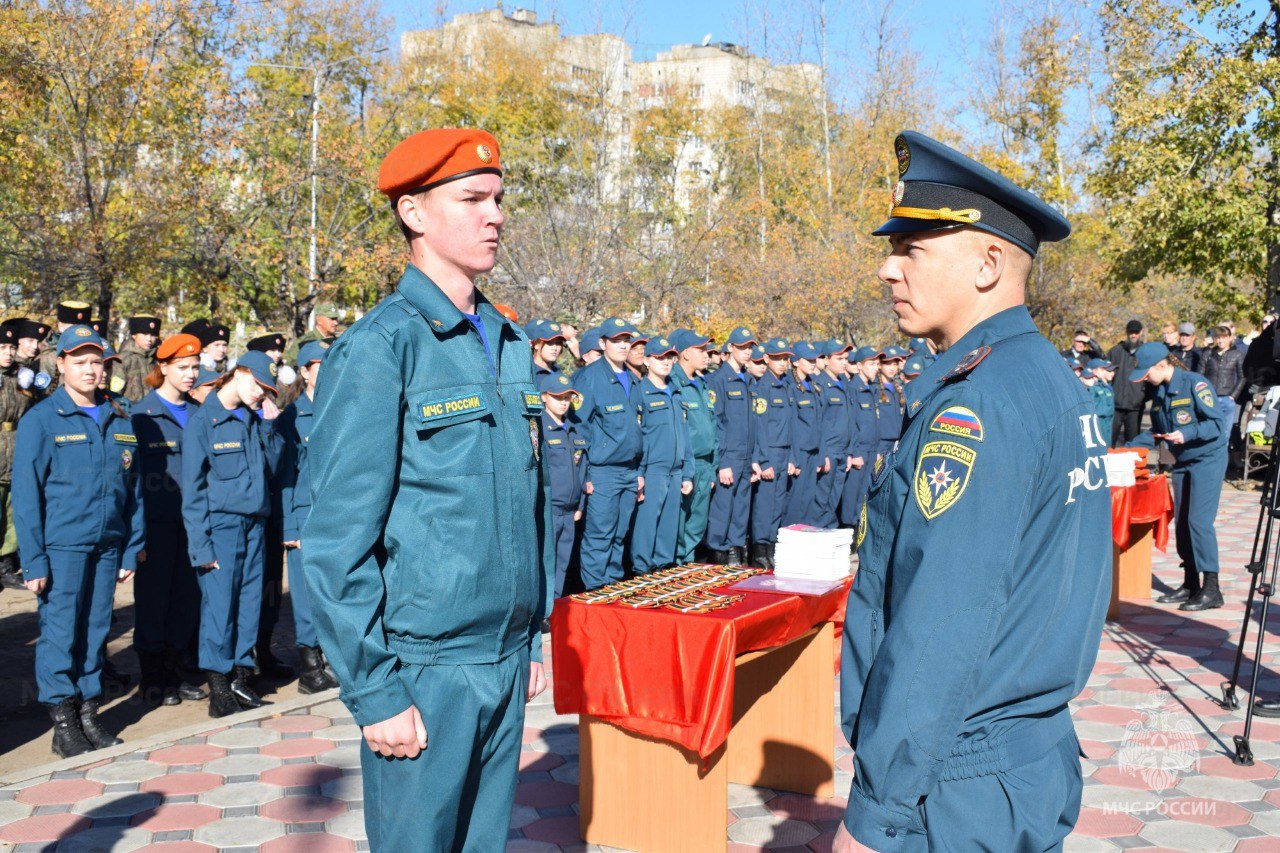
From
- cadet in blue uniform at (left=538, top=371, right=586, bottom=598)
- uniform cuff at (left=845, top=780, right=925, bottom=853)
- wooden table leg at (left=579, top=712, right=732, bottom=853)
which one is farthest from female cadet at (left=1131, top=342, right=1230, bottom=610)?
uniform cuff at (left=845, top=780, right=925, bottom=853)

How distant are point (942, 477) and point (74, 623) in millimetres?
5287

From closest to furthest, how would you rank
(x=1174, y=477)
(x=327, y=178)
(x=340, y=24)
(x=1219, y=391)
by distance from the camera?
(x=1174, y=477) < (x=1219, y=391) < (x=327, y=178) < (x=340, y=24)

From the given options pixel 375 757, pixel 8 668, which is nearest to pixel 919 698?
pixel 375 757

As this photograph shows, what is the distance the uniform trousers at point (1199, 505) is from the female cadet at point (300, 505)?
22.7 ft

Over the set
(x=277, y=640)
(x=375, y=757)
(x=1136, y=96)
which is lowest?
(x=277, y=640)

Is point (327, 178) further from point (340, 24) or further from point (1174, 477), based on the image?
point (1174, 477)

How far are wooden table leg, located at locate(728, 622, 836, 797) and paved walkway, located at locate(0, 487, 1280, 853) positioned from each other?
5.0 inches

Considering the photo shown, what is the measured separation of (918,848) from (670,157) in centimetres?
3116

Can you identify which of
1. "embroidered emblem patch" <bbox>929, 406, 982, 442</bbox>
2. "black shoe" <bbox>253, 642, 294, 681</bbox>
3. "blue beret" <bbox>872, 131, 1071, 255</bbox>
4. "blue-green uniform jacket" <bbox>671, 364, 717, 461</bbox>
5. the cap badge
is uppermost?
the cap badge

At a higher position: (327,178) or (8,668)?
(327,178)

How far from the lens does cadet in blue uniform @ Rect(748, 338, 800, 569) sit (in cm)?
1200

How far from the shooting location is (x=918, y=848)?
2055 mm

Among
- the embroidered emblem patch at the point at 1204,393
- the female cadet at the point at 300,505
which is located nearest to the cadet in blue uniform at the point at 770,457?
the embroidered emblem patch at the point at 1204,393

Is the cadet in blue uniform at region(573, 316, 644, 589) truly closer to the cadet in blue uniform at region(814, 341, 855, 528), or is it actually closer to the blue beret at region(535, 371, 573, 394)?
the blue beret at region(535, 371, 573, 394)
